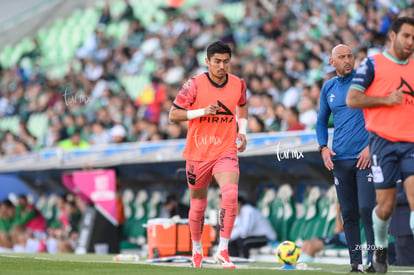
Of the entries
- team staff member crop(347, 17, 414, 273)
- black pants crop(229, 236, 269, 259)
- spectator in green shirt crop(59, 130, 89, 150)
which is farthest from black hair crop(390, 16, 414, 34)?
spectator in green shirt crop(59, 130, 89, 150)

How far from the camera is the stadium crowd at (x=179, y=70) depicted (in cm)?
1730

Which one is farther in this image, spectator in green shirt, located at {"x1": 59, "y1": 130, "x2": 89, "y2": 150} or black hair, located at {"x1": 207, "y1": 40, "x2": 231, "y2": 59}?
spectator in green shirt, located at {"x1": 59, "y1": 130, "x2": 89, "y2": 150}

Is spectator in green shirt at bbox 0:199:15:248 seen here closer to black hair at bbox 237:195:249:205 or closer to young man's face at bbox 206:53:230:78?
black hair at bbox 237:195:249:205

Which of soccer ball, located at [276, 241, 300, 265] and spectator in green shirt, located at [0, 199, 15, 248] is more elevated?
spectator in green shirt, located at [0, 199, 15, 248]

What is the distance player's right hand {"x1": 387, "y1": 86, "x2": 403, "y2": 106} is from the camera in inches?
302

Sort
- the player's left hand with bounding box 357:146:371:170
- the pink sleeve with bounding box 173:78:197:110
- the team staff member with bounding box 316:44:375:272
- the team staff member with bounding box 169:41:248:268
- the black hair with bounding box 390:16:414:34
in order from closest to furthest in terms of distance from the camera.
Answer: the black hair with bounding box 390:16:414:34
the player's left hand with bounding box 357:146:371:170
the team staff member with bounding box 316:44:375:272
the team staff member with bounding box 169:41:248:268
the pink sleeve with bounding box 173:78:197:110

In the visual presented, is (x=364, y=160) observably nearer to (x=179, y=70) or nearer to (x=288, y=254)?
(x=288, y=254)

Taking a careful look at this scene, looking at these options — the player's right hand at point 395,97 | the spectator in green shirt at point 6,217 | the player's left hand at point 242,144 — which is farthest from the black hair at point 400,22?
the spectator in green shirt at point 6,217

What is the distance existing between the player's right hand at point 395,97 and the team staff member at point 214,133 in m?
2.32

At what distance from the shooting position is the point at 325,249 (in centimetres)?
1355

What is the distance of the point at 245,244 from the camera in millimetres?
14688

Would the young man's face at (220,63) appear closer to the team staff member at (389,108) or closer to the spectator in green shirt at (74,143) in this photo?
the team staff member at (389,108)

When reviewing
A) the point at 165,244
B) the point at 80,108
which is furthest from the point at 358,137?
the point at 80,108

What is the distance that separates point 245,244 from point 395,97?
24.0 feet
